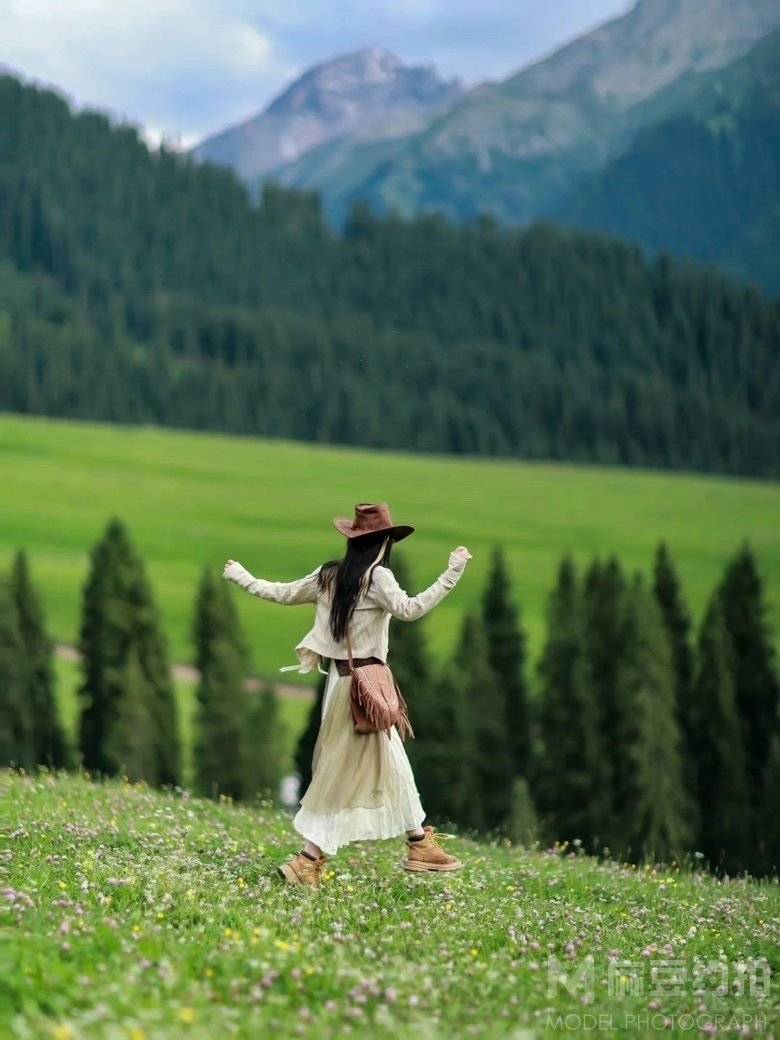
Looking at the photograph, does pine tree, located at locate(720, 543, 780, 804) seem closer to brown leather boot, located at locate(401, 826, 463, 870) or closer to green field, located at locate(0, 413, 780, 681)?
green field, located at locate(0, 413, 780, 681)

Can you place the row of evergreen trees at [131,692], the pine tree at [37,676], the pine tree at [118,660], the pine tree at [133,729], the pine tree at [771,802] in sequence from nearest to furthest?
the pine tree at [771,802] < the pine tree at [133,729] < the row of evergreen trees at [131,692] < the pine tree at [118,660] < the pine tree at [37,676]

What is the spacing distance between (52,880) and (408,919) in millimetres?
2846

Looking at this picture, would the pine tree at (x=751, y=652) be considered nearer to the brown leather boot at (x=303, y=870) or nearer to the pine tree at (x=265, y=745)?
the pine tree at (x=265, y=745)

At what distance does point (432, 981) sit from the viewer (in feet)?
29.3

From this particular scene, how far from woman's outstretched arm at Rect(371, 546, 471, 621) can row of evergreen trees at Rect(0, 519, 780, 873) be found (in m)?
41.1

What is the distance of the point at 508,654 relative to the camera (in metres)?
70.8

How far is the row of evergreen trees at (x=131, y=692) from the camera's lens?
63031 mm

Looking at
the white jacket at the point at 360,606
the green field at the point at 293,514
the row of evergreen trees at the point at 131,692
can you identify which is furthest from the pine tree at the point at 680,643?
the white jacket at the point at 360,606

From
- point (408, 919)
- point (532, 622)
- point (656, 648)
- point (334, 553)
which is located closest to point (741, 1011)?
point (408, 919)

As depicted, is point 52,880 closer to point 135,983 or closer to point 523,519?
point 135,983

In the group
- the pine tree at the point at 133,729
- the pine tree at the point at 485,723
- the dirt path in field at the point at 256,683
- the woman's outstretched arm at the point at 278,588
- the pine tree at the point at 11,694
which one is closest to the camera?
the woman's outstretched arm at the point at 278,588

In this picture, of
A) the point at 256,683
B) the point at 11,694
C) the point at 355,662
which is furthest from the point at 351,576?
the point at 256,683

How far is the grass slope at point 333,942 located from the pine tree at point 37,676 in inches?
2079

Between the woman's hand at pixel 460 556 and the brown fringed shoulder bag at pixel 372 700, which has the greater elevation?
the woman's hand at pixel 460 556
